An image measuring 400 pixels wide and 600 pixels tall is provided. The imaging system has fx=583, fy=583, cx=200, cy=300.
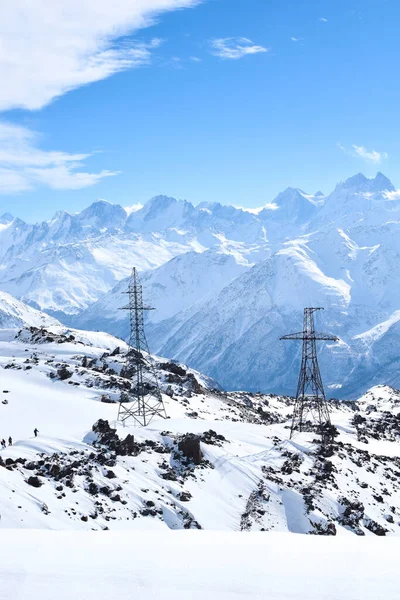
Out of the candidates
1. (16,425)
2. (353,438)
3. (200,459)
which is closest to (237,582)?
(200,459)

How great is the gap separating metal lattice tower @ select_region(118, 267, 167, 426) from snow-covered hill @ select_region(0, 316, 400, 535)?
7.91 feet

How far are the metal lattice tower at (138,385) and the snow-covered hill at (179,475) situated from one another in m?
2.41

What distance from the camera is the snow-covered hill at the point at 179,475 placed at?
108ft

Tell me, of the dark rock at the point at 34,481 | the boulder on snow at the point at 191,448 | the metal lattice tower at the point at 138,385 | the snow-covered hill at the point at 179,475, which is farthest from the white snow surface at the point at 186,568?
the metal lattice tower at the point at 138,385

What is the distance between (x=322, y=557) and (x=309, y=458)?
27436 millimetres

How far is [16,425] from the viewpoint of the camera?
5369 centimetres

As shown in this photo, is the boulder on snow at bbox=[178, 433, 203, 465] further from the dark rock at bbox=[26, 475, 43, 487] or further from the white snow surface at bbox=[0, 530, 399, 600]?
the white snow surface at bbox=[0, 530, 399, 600]

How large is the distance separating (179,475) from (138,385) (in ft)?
66.8

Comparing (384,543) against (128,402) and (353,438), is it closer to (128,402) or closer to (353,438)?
(353,438)

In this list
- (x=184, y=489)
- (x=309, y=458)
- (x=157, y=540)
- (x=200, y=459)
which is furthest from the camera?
(x=309, y=458)

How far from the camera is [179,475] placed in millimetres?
41281

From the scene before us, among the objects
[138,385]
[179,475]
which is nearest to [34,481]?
[179,475]

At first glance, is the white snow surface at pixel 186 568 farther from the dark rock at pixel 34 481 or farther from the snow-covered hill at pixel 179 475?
the dark rock at pixel 34 481

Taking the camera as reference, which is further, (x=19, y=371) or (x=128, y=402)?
(x=19, y=371)
